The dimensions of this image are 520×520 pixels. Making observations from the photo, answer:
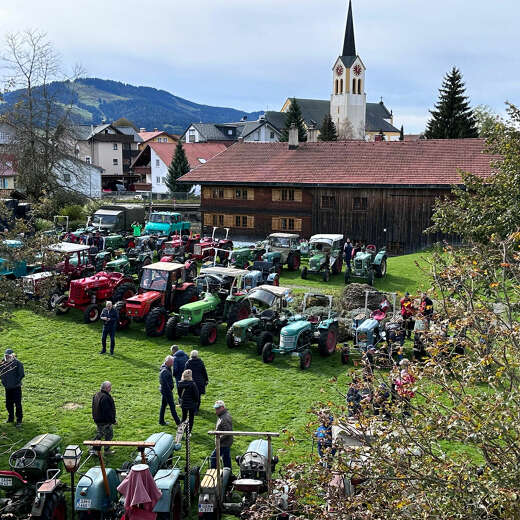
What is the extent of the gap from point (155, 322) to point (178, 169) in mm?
42919

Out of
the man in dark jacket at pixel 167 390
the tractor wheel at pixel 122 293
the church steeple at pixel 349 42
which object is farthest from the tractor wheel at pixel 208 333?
the church steeple at pixel 349 42

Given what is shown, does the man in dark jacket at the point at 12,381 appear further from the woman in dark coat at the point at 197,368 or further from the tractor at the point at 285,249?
the tractor at the point at 285,249

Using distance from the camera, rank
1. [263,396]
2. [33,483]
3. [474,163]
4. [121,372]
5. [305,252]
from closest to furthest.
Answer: [33,483] < [263,396] < [121,372] < [305,252] < [474,163]

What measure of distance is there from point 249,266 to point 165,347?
8.51 m

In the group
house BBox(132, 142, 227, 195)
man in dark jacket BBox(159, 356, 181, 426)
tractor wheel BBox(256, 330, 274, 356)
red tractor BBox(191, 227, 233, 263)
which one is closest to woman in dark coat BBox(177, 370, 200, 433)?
man in dark jacket BBox(159, 356, 181, 426)

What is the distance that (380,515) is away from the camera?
17.7 feet

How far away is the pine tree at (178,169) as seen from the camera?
58.3m

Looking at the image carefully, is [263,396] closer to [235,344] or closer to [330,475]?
[235,344]

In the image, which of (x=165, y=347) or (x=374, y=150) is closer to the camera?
(x=165, y=347)

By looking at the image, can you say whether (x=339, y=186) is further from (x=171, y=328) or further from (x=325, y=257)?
(x=171, y=328)

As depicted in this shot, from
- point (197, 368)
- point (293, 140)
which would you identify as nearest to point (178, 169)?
point (293, 140)

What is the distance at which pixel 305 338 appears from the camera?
1555 centimetres

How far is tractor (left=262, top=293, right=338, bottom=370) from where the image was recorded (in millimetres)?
15031

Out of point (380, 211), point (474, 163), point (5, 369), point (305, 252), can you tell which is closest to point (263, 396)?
point (5, 369)
